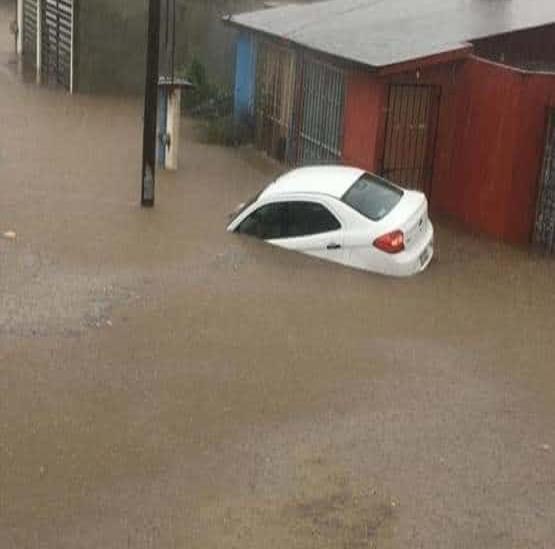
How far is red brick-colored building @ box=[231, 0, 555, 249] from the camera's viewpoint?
16609 mm

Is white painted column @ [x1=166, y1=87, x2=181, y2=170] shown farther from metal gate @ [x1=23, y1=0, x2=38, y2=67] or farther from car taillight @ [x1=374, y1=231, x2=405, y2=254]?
metal gate @ [x1=23, y1=0, x2=38, y2=67]

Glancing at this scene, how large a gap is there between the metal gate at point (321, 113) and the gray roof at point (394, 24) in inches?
19.9

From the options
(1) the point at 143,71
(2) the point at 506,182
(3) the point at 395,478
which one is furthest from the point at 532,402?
(1) the point at 143,71

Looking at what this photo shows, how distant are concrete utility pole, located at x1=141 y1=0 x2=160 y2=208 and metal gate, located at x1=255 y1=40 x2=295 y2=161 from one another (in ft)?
13.2

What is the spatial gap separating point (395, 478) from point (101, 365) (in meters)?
3.11

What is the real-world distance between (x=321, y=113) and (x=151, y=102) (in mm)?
3416

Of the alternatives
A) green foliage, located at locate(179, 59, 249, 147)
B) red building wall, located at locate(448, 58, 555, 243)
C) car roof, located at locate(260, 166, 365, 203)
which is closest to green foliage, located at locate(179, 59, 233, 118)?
green foliage, located at locate(179, 59, 249, 147)

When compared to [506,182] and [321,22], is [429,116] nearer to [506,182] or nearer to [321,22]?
[506,182]

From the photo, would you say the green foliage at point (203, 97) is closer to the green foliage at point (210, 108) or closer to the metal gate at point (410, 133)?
the green foliage at point (210, 108)

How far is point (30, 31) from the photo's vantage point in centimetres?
3069

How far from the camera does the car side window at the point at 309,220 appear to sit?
13938mm

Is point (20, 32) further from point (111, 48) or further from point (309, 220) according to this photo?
point (309, 220)

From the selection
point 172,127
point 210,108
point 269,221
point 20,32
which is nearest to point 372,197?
point 269,221

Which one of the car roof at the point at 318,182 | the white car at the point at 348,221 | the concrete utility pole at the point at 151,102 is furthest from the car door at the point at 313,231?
the concrete utility pole at the point at 151,102
